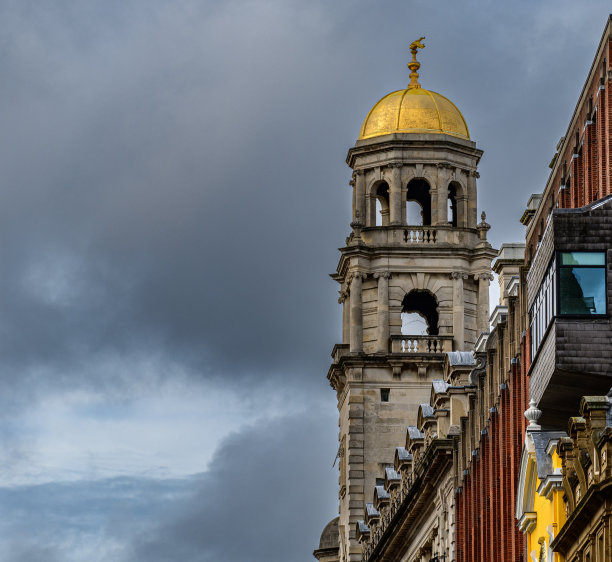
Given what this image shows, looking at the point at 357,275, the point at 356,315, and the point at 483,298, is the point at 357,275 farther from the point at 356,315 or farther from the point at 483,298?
the point at 483,298

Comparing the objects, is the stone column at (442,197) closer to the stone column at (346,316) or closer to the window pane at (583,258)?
the stone column at (346,316)

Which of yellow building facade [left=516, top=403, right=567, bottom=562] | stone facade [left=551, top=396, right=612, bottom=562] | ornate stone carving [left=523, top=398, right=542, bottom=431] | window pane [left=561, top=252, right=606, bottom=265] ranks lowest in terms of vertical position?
stone facade [left=551, top=396, right=612, bottom=562]

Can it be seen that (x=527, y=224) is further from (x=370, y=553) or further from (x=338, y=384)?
(x=338, y=384)

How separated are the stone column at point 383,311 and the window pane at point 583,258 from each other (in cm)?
6006

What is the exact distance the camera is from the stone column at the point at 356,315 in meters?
119

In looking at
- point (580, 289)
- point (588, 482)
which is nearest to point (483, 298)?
→ point (580, 289)

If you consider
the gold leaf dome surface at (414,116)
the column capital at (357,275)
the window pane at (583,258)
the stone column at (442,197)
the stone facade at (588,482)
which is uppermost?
the gold leaf dome surface at (414,116)

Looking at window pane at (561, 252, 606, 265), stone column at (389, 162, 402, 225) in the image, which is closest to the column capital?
stone column at (389, 162, 402, 225)

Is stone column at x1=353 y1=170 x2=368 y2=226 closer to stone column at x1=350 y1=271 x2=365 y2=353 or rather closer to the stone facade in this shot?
stone column at x1=350 y1=271 x2=365 y2=353

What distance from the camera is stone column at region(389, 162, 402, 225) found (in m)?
120

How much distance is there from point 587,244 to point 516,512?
13.5 meters

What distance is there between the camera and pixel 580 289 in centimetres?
5862

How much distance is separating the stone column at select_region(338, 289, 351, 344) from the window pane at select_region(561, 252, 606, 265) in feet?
201

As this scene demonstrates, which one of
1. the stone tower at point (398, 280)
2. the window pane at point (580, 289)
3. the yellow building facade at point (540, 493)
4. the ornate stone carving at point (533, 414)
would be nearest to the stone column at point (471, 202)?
the stone tower at point (398, 280)
